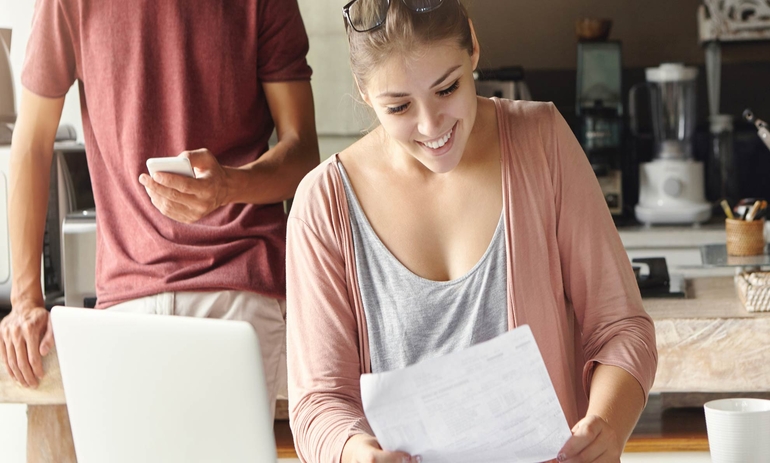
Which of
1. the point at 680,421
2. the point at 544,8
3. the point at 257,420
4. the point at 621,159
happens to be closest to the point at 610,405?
the point at 257,420

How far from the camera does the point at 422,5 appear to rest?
122 centimetres

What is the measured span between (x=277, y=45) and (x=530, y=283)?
2.60 feet

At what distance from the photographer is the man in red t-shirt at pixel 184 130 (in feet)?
5.78

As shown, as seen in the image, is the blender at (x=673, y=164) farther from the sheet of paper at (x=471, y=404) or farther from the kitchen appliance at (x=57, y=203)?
the sheet of paper at (x=471, y=404)

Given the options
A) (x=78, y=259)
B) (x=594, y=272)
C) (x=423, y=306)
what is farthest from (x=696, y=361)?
(x=78, y=259)

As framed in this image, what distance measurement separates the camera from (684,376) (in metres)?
1.85

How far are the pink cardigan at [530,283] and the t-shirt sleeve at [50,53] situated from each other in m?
0.75

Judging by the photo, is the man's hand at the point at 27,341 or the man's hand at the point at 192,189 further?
the man's hand at the point at 27,341

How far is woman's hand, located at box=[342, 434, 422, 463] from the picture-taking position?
1045mm

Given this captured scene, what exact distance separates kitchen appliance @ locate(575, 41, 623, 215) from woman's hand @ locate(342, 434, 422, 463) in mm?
2428

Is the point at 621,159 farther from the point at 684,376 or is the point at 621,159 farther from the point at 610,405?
the point at 610,405

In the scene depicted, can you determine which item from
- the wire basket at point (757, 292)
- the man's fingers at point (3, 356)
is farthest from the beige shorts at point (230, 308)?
the wire basket at point (757, 292)

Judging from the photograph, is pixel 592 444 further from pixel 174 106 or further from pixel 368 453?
pixel 174 106

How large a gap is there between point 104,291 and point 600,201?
1.03 meters
